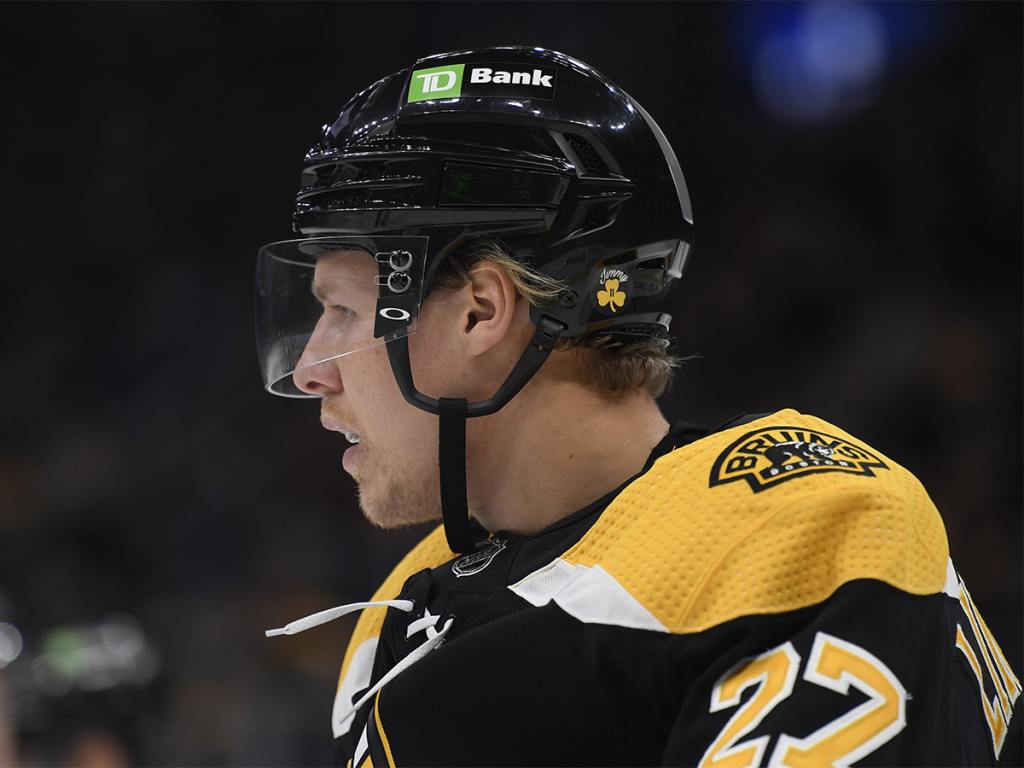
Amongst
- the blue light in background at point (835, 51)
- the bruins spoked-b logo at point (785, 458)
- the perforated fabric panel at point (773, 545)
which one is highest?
the blue light in background at point (835, 51)

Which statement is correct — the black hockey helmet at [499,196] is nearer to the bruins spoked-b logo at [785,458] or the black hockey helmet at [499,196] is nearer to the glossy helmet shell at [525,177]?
the glossy helmet shell at [525,177]

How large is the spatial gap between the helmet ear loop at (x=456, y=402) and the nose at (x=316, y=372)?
15cm

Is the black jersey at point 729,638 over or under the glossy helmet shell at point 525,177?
under

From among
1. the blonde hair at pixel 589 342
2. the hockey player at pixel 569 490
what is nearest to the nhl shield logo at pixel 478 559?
the hockey player at pixel 569 490

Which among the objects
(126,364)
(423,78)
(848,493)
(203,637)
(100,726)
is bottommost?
(203,637)

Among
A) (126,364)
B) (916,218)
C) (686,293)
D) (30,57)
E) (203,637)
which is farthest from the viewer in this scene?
(30,57)

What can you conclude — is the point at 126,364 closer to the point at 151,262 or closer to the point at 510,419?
the point at 151,262

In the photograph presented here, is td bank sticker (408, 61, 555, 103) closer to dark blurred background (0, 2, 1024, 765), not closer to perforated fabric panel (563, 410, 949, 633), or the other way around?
perforated fabric panel (563, 410, 949, 633)

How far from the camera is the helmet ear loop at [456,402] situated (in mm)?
1562

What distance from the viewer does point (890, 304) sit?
16.5 feet

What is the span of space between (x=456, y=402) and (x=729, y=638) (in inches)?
21.8

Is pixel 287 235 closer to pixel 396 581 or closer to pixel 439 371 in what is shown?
pixel 396 581

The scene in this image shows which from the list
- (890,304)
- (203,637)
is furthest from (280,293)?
(890,304)

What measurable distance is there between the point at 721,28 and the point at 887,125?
109cm
